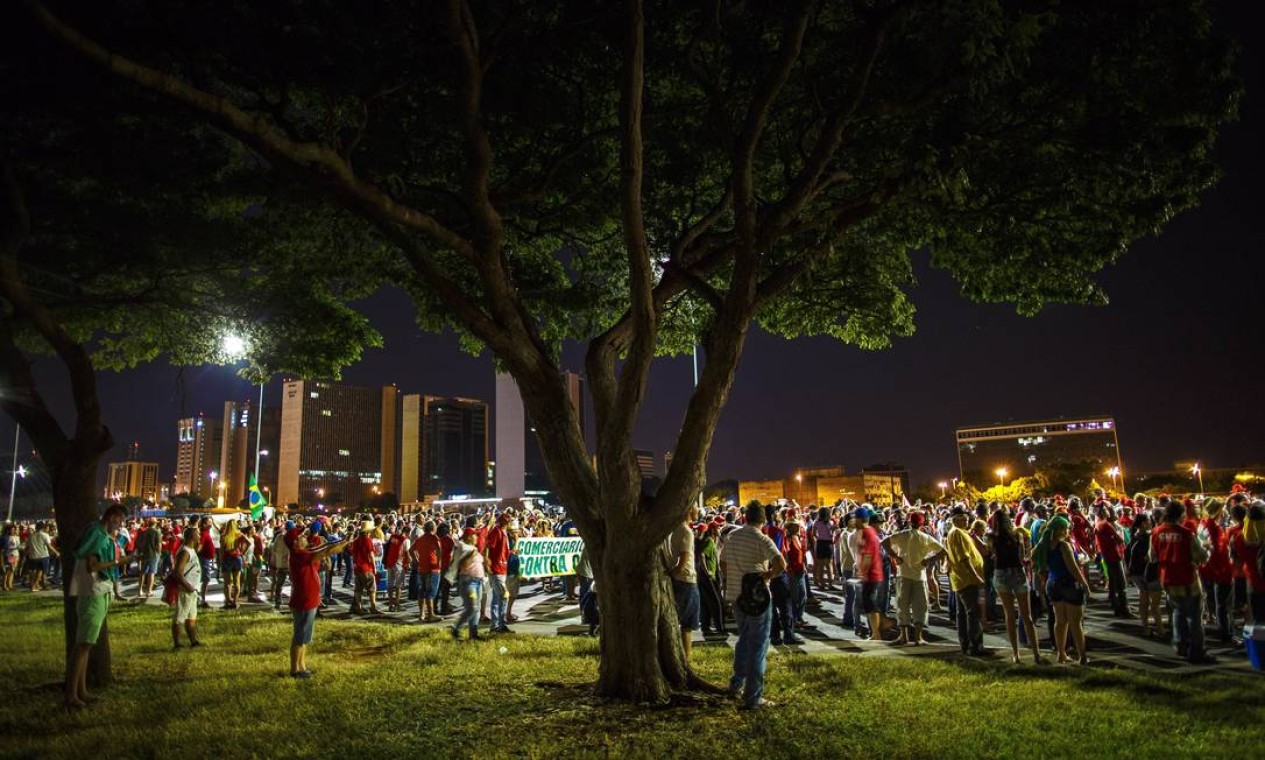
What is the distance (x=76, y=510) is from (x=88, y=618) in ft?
4.31

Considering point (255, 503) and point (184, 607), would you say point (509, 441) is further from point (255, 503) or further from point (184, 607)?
point (184, 607)

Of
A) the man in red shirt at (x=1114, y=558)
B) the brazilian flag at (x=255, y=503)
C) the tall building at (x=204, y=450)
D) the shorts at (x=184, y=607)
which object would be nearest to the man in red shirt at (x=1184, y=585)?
the man in red shirt at (x=1114, y=558)

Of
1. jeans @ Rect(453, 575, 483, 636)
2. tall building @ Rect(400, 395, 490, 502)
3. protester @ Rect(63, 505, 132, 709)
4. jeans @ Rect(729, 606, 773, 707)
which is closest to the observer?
jeans @ Rect(729, 606, 773, 707)

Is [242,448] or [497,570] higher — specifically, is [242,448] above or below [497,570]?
above

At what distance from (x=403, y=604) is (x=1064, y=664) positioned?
13757 millimetres

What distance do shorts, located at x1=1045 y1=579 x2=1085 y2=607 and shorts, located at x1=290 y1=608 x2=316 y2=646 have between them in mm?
8955

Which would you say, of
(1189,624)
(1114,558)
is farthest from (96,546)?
(1114,558)

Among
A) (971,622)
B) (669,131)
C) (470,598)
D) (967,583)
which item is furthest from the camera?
(470,598)

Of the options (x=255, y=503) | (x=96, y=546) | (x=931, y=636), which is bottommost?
(x=931, y=636)

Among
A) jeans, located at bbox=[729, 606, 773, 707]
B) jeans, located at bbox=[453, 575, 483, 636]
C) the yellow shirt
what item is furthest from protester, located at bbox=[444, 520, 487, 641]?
the yellow shirt

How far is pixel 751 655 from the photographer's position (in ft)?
23.4

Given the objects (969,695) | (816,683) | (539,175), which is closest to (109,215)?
(539,175)

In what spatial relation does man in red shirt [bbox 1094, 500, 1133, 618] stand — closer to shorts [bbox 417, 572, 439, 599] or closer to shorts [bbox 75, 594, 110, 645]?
shorts [bbox 417, 572, 439, 599]

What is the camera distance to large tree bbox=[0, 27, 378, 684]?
8.34 m
